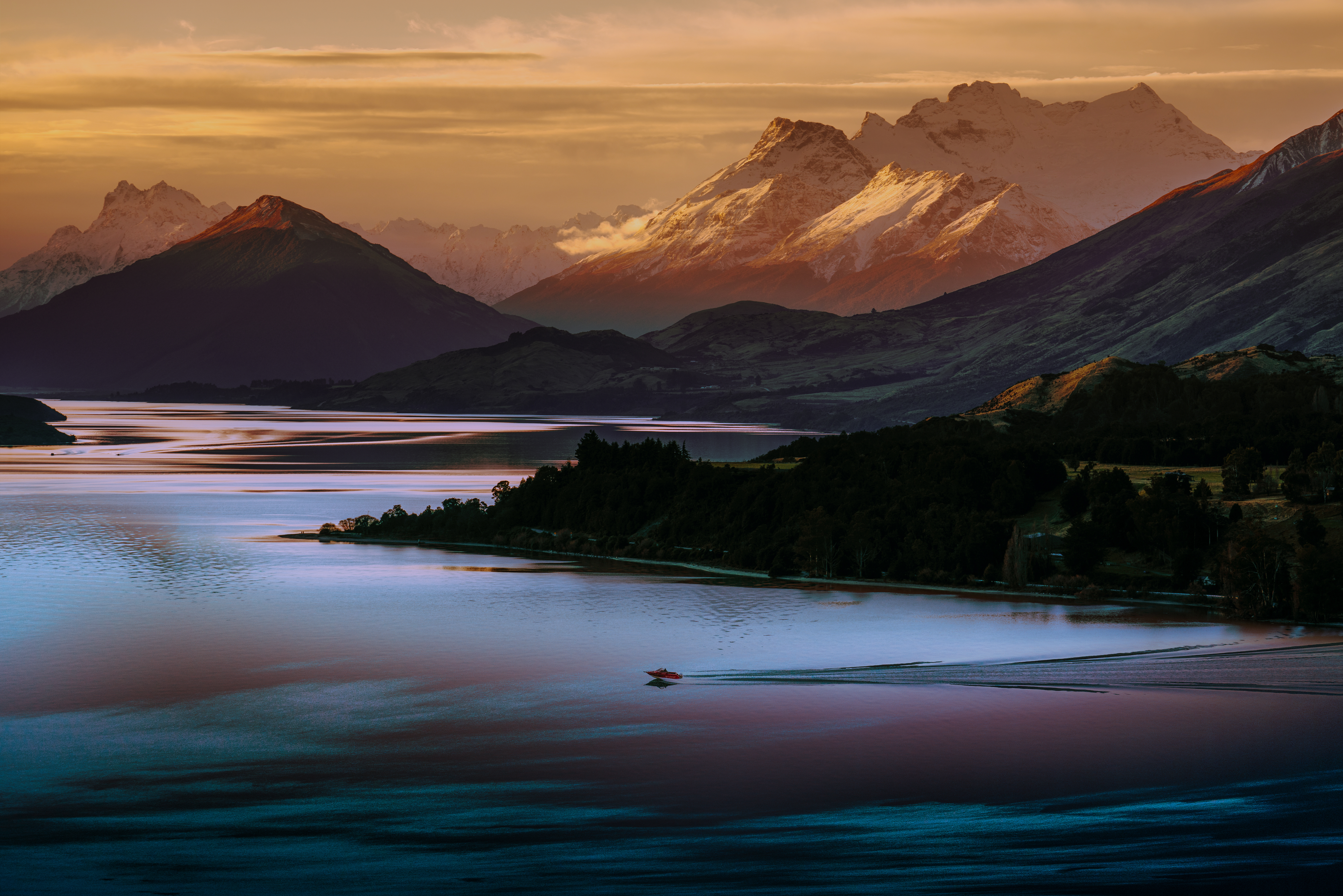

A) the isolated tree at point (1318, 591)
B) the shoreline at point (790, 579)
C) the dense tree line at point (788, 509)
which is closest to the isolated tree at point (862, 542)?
the dense tree line at point (788, 509)

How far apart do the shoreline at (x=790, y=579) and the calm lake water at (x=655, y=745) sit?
2.80 metres

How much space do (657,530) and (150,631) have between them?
5210cm

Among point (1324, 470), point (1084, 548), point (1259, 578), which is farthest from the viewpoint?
point (1324, 470)

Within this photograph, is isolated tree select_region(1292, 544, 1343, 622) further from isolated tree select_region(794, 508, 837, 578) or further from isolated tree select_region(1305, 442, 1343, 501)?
isolated tree select_region(794, 508, 837, 578)

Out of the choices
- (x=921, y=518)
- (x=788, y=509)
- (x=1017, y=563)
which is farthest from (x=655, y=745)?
(x=788, y=509)

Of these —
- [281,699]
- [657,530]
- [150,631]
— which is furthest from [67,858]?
[657,530]

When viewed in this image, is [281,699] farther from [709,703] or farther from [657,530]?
[657,530]

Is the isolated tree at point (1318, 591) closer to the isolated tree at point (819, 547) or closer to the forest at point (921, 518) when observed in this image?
the forest at point (921, 518)

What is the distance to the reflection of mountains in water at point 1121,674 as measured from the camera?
64.4 metres

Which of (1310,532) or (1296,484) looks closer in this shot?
(1310,532)

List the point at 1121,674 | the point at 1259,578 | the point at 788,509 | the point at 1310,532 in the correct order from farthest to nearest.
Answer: the point at 788,509 < the point at 1310,532 < the point at 1259,578 < the point at 1121,674

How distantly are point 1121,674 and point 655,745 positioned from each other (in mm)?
25244

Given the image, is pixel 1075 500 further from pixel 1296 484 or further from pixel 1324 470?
pixel 1324 470

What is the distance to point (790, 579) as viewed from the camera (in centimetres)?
10512
